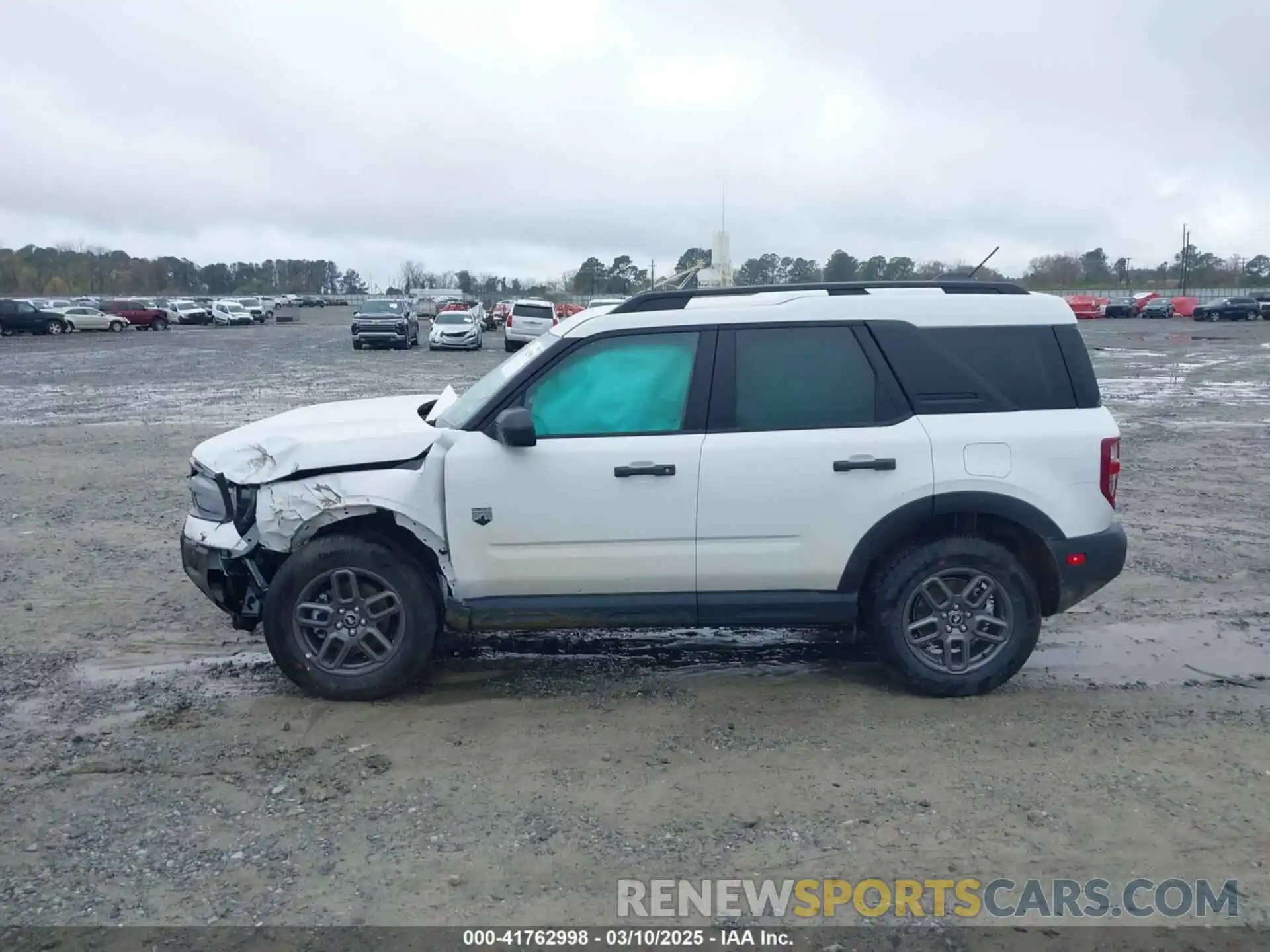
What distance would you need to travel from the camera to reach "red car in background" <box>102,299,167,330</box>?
58812 millimetres

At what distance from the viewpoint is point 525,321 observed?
1455 inches

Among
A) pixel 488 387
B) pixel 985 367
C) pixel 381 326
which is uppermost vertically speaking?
pixel 381 326

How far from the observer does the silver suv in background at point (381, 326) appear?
36.8 metres

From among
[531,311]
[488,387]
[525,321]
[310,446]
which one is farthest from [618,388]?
[531,311]

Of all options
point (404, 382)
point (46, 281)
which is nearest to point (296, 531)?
point (404, 382)

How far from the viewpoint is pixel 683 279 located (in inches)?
356

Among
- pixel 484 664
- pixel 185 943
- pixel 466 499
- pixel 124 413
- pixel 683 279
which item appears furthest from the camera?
pixel 124 413

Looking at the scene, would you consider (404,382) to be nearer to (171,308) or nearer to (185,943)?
(185,943)

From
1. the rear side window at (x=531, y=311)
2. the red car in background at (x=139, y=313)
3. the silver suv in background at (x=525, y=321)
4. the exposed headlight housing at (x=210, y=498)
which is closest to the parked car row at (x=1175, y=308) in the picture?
the rear side window at (x=531, y=311)

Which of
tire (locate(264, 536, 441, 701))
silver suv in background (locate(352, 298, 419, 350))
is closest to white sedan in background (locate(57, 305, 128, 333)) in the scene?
silver suv in background (locate(352, 298, 419, 350))

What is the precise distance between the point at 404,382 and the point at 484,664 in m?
17.8

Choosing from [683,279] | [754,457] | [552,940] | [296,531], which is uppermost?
[683,279]

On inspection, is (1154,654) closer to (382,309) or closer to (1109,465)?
(1109,465)

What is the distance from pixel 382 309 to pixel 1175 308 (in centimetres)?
5545
